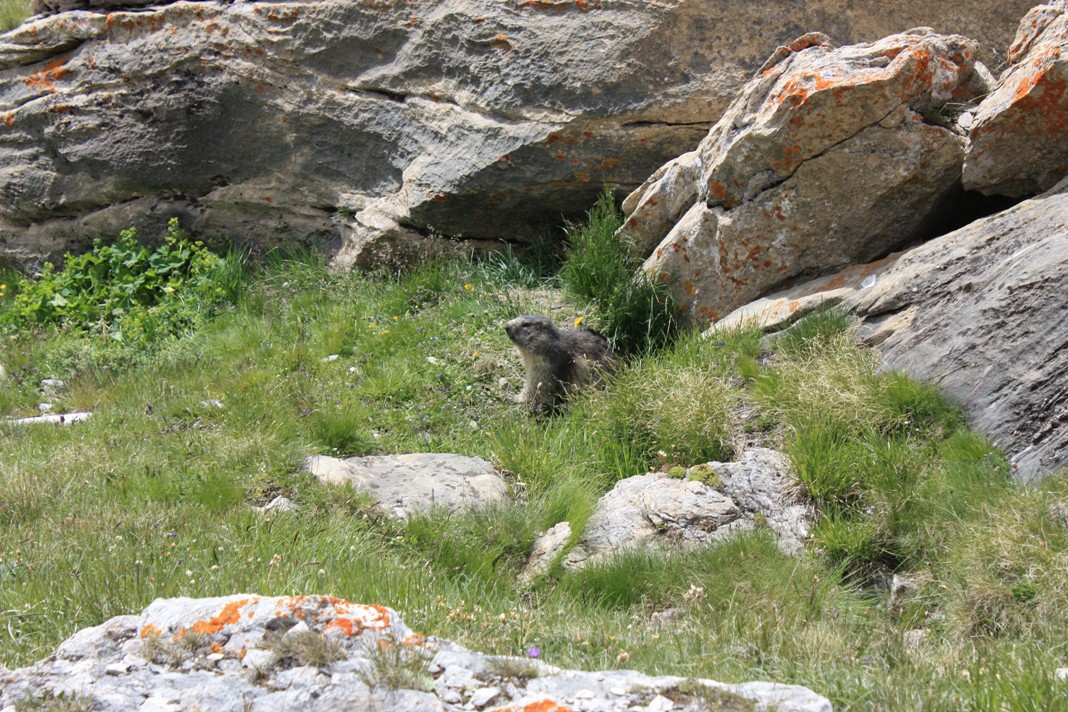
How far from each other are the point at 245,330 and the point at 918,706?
298 inches

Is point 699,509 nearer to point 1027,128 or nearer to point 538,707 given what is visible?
point 538,707

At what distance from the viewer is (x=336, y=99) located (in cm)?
1064

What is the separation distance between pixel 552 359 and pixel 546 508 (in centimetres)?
202

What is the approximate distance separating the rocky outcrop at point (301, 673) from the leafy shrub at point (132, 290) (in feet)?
22.4

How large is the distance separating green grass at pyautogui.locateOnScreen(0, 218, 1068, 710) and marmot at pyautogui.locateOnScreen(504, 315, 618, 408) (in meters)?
0.25

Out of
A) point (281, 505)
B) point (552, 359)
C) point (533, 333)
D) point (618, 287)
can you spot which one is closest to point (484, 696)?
point (281, 505)

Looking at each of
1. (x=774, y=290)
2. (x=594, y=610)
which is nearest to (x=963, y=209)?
(x=774, y=290)

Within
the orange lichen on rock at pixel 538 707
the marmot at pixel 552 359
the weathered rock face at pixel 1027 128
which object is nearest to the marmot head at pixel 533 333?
the marmot at pixel 552 359

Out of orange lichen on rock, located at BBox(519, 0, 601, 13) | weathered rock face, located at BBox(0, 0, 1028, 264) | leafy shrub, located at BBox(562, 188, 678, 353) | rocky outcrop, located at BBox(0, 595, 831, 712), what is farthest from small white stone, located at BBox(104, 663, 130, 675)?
orange lichen on rock, located at BBox(519, 0, 601, 13)

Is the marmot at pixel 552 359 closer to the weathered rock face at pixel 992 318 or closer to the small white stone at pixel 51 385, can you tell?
the weathered rock face at pixel 992 318

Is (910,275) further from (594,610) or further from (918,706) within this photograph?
(918,706)

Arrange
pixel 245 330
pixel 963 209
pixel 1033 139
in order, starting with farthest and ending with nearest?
1. pixel 245 330
2. pixel 963 209
3. pixel 1033 139

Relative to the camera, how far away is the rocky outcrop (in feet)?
10.1

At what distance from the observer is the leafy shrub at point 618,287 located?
8.57 m
